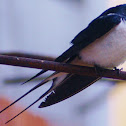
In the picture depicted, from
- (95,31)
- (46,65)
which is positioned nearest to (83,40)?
(95,31)

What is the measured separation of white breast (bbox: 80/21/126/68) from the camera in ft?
3.71

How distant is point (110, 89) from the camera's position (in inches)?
93.1

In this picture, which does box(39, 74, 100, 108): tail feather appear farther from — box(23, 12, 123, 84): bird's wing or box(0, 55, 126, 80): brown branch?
box(0, 55, 126, 80): brown branch

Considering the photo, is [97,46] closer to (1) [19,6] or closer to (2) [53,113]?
(2) [53,113]

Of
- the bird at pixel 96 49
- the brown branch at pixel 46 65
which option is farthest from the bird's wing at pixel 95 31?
the brown branch at pixel 46 65

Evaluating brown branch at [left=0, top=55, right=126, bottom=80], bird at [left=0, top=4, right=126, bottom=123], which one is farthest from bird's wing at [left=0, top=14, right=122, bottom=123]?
brown branch at [left=0, top=55, right=126, bottom=80]

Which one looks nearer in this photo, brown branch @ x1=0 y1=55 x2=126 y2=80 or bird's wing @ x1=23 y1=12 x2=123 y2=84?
brown branch @ x1=0 y1=55 x2=126 y2=80

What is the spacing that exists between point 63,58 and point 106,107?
165 centimetres

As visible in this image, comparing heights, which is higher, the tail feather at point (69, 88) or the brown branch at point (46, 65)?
the brown branch at point (46, 65)

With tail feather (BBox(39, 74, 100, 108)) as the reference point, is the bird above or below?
above

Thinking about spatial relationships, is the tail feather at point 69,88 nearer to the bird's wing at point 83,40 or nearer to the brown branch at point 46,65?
the bird's wing at point 83,40

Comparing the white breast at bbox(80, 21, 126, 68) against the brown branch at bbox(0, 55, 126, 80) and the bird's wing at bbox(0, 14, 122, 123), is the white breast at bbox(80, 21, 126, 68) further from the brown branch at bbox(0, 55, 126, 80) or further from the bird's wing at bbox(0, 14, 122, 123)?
the brown branch at bbox(0, 55, 126, 80)

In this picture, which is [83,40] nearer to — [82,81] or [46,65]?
[82,81]

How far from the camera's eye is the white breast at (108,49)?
1.13 metres
